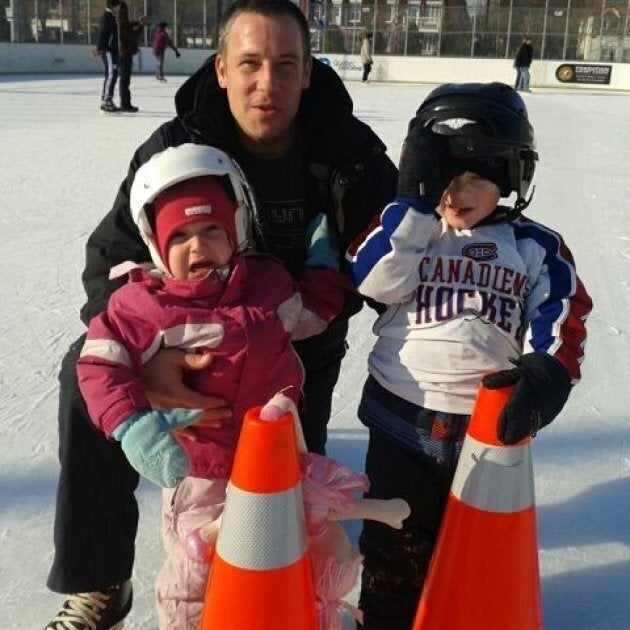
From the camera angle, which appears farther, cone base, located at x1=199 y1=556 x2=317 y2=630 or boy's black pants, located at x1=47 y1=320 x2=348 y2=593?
boy's black pants, located at x1=47 y1=320 x2=348 y2=593

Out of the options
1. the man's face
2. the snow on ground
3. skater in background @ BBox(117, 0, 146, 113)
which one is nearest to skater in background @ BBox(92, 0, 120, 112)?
skater in background @ BBox(117, 0, 146, 113)

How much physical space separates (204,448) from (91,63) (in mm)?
28988

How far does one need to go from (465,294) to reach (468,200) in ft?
0.66

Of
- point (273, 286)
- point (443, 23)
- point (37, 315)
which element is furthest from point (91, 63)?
point (273, 286)

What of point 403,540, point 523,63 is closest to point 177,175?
point 403,540

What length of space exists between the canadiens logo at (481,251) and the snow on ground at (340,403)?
86 centimetres

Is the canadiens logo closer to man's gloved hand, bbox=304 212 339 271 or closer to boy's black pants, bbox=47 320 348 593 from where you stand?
man's gloved hand, bbox=304 212 339 271

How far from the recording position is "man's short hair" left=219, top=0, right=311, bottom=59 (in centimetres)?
179

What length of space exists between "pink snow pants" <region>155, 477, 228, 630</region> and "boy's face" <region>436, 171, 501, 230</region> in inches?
29.7

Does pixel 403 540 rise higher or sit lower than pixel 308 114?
lower

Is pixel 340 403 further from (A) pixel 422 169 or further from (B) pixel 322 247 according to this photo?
(A) pixel 422 169

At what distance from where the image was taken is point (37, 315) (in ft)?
11.4

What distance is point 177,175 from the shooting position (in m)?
1.49

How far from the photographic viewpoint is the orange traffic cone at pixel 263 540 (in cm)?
125
